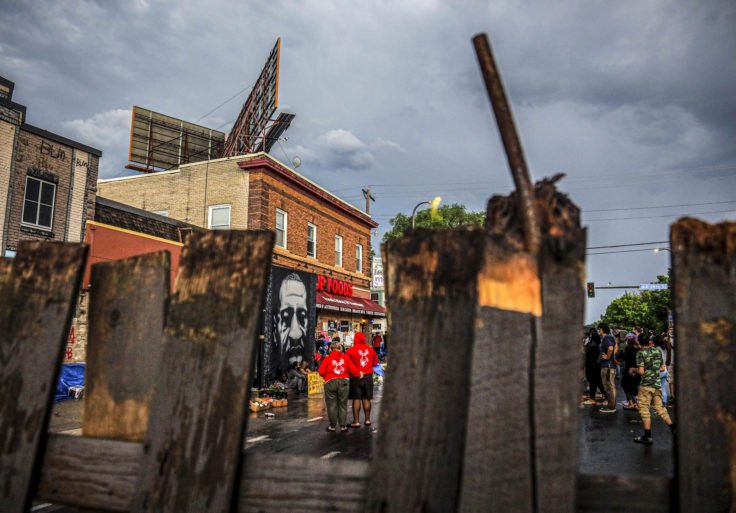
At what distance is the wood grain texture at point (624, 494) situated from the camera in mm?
1149

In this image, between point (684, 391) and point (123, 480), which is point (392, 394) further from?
point (123, 480)

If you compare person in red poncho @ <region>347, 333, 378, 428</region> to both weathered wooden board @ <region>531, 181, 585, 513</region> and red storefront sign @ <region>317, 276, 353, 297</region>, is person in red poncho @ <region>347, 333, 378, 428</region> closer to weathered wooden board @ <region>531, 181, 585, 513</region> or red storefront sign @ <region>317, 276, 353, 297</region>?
weathered wooden board @ <region>531, 181, 585, 513</region>

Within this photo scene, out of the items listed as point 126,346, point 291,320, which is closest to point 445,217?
point 291,320

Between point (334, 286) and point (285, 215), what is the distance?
17.3 feet

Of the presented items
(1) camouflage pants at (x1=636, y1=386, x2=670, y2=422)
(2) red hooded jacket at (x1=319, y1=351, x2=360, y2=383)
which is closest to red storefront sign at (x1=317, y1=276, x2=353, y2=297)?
(2) red hooded jacket at (x1=319, y1=351, x2=360, y2=383)

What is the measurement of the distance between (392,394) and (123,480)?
0.78 m

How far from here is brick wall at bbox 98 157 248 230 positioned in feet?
75.2

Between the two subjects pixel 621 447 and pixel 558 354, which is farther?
pixel 621 447

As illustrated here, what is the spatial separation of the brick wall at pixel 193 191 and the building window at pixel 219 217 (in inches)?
8.7

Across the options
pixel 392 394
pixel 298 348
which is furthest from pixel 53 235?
pixel 392 394

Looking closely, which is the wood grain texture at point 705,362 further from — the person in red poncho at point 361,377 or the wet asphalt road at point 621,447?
the person in red poncho at point 361,377

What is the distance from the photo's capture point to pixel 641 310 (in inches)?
3113

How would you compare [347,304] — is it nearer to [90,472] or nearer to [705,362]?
[90,472]

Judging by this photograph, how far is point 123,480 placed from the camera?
1359 mm
